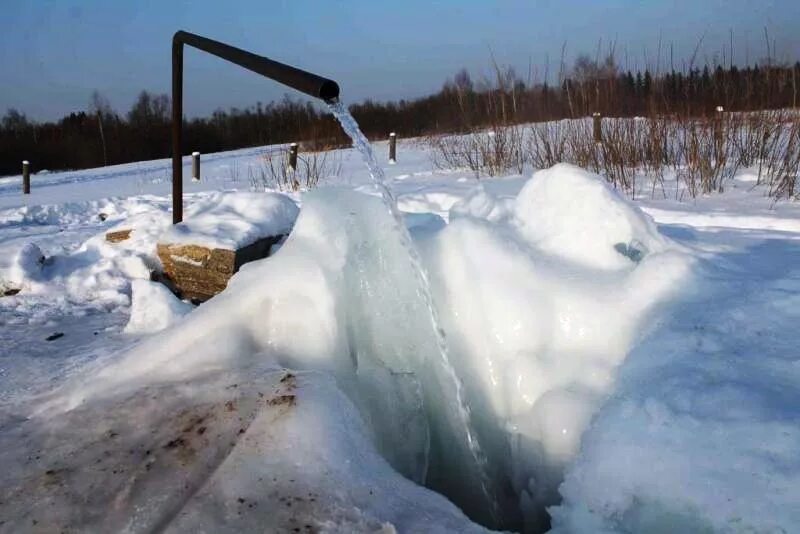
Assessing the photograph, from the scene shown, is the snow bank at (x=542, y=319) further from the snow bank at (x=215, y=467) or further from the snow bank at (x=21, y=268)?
the snow bank at (x=21, y=268)

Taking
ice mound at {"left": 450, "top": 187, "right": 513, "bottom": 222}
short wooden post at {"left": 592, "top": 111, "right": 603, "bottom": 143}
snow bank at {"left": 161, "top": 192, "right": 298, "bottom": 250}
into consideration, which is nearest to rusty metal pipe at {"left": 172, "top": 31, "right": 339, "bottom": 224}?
snow bank at {"left": 161, "top": 192, "right": 298, "bottom": 250}

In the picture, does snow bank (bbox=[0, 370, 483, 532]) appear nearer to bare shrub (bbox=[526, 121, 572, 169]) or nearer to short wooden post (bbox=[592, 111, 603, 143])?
short wooden post (bbox=[592, 111, 603, 143])

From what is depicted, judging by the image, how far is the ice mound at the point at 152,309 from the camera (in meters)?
2.84

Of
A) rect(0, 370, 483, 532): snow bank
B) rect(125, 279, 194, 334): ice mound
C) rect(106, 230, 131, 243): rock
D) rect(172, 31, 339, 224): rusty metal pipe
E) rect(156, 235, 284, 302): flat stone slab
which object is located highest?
rect(172, 31, 339, 224): rusty metal pipe

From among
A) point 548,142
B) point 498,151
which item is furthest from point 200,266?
point 498,151

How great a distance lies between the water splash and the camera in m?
1.79

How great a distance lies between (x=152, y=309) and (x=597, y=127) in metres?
5.95

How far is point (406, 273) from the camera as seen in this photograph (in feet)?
6.89

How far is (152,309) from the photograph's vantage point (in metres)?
2.90

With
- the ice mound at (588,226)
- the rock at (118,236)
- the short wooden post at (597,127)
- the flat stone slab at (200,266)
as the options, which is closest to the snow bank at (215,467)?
the ice mound at (588,226)

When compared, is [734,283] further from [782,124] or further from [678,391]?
[782,124]

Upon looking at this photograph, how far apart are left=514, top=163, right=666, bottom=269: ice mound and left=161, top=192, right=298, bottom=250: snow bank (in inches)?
66.2

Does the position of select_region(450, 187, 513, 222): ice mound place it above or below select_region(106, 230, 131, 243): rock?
above

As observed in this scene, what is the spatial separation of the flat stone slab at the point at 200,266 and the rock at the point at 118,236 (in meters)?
0.58
